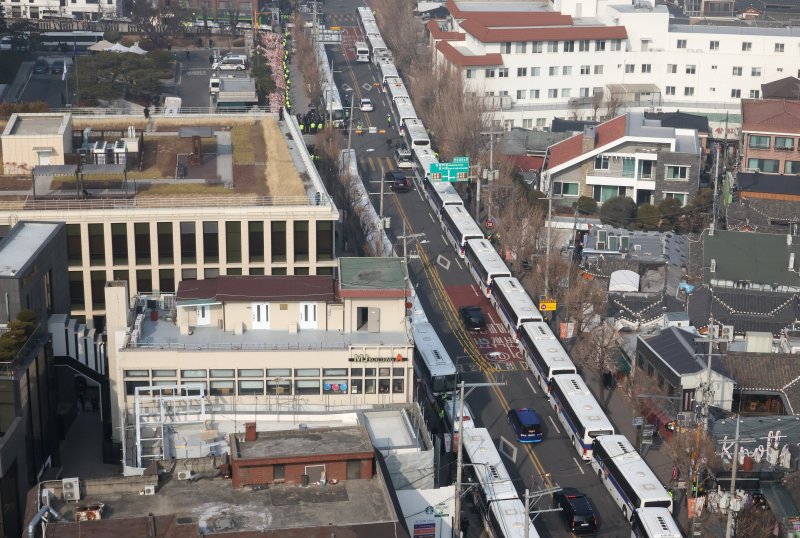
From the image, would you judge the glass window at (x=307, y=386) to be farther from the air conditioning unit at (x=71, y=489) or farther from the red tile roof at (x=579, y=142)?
the red tile roof at (x=579, y=142)

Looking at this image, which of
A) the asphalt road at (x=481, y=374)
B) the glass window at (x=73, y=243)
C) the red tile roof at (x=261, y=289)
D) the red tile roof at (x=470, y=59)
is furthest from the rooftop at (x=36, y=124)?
the red tile roof at (x=470, y=59)

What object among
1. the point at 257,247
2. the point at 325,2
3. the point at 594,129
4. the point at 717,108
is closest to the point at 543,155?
the point at 594,129

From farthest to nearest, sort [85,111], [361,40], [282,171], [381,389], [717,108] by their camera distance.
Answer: [361,40]
[717,108]
[85,111]
[282,171]
[381,389]

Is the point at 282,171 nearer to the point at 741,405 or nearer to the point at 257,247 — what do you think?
the point at 257,247

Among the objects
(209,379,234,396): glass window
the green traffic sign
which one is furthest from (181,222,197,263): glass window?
the green traffic sign

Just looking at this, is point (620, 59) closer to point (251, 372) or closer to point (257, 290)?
point (257, 290)

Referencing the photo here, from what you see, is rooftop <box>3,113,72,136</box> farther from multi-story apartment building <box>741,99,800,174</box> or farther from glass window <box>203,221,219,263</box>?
multi-story apartment building <box>741,99,800,174</box>

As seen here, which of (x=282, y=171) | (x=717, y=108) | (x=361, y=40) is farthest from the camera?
(x=361, y=40)
